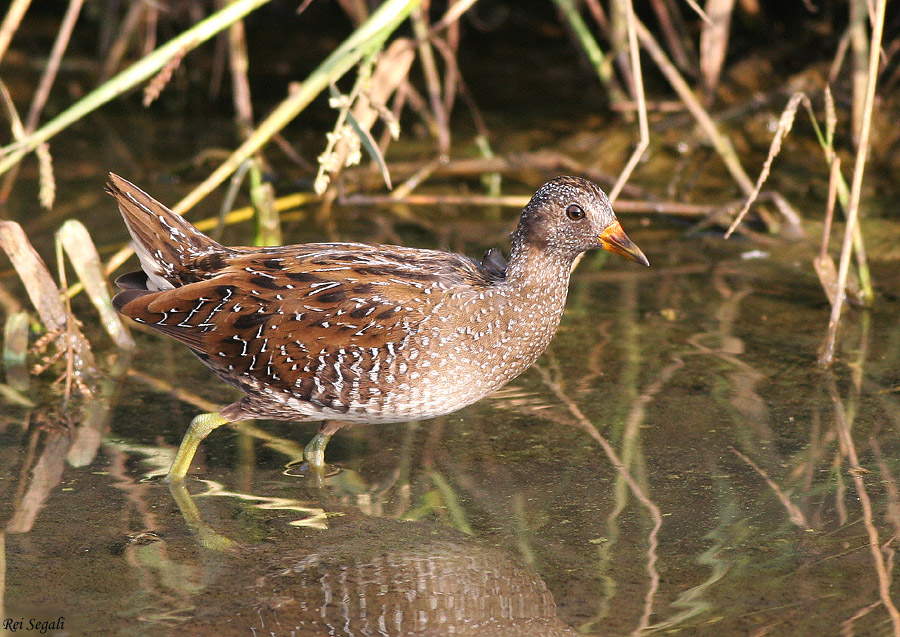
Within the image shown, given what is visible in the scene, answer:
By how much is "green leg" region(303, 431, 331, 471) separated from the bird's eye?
138 cm

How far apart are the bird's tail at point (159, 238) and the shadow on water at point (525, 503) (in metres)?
0.75

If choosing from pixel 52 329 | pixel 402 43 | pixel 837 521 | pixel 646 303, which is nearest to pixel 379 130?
pixel 402 43

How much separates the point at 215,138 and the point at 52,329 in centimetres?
394

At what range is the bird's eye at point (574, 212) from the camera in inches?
179

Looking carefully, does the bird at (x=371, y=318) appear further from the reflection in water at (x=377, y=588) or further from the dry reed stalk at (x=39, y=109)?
the dry reed stalk at (x=39, y=109)

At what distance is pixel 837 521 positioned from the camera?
163 inches

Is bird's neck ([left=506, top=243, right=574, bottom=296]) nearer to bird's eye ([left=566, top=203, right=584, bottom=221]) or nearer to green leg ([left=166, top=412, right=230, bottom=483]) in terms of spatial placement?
bird's eye ([left=566, top=203, right=584, bottom=221])

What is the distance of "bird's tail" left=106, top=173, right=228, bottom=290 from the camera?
4.92 metres

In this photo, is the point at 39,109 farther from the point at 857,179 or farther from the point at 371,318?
the point at 857,179

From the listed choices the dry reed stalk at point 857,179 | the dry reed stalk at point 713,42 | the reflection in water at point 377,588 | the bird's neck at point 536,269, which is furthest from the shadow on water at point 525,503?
the dry reed stalk at point 713,42

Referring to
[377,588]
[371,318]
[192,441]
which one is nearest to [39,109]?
[192,441]

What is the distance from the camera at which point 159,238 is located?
4.94 m

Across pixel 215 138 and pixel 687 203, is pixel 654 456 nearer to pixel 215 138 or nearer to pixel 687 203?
pixel 687 203

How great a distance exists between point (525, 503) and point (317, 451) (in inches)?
37.7
